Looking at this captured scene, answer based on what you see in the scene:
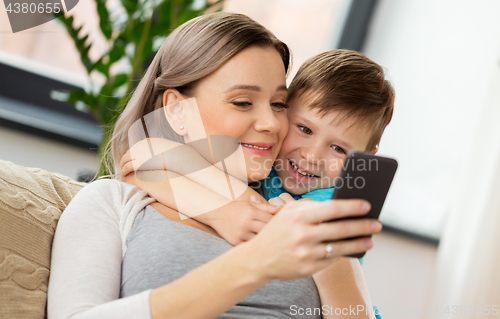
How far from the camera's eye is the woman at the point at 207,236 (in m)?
0.61

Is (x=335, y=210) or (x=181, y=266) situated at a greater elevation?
(x=335, y=210)

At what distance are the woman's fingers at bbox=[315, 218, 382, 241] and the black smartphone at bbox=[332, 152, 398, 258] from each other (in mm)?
23

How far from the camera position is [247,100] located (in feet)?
3.31

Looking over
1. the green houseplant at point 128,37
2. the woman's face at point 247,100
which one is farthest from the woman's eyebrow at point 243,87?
the green houseplant at point 128,37

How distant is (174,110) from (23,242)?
479 millimetres

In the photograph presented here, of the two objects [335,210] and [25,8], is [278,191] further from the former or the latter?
[25,8]

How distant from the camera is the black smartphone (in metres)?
0.63

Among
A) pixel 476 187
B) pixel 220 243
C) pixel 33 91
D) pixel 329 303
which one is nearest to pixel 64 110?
pixel 33 91

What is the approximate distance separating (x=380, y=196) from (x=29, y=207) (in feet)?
2.28

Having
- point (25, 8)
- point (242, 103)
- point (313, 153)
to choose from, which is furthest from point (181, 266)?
point (25, 8)

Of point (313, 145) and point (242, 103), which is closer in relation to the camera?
point (242, 103)

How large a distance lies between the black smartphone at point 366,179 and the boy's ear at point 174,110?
57cm

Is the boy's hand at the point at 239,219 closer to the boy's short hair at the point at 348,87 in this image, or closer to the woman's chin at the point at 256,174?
the woman's chin at the point at 256,174

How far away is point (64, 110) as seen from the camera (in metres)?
2.40
